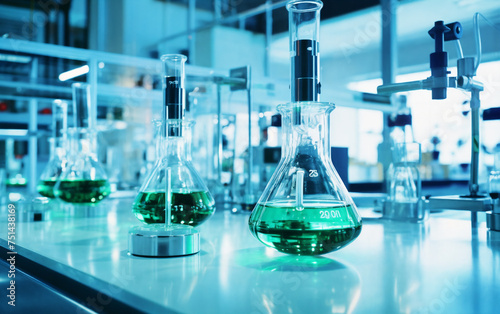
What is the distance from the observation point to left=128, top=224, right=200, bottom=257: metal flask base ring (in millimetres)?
580

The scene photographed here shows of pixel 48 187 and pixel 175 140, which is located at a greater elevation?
pixel 175 140

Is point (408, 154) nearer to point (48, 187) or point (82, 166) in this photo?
point (82, 166)

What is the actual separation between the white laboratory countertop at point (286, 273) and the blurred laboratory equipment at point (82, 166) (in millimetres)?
243

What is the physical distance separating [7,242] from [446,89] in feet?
2.50

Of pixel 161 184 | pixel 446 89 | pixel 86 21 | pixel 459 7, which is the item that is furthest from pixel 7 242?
pixel 86 21

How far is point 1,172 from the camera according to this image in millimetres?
1516

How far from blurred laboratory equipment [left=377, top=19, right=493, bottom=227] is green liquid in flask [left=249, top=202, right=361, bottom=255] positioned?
38 centimetres

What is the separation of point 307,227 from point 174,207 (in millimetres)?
305

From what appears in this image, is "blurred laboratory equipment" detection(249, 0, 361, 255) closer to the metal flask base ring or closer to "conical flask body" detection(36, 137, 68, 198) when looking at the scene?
the metal flask base ring

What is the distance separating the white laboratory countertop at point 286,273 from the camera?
38cm

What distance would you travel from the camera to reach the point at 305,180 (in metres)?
0.58

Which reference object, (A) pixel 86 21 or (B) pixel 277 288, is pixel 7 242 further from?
(A) pixel 86 21

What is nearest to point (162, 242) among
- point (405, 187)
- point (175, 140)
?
point (175, 140)

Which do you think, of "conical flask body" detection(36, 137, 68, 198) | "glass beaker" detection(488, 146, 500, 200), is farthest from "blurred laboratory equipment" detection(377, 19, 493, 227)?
"conical flask body" detection(36, 137, 68, 198)
